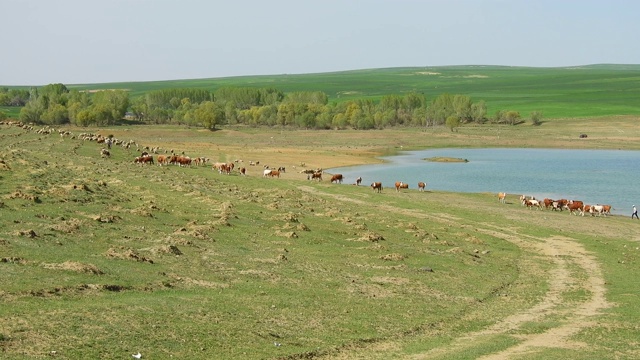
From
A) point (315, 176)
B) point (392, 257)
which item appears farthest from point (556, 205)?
point (392, 257)

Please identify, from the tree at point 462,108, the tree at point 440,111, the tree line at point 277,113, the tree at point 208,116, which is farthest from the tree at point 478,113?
the tree at point 208,116

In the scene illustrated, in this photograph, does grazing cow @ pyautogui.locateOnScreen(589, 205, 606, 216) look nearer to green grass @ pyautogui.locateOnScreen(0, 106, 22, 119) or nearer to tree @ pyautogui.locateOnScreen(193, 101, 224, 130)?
tree @ pyautogui.locateOnScreen(193, 101, 224, 130)

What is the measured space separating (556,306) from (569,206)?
28.9 meters

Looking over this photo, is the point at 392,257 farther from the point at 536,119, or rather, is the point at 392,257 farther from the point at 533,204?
the point at 536,119

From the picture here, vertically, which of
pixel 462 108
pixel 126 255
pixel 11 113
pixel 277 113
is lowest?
pixel 11 113

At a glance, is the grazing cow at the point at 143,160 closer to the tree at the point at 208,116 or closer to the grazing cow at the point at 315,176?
the grazing cow at the point at 315,176

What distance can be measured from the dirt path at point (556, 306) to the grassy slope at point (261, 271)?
255 millimetres

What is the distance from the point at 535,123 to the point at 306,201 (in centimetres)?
11930

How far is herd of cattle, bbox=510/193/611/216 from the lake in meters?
2.61

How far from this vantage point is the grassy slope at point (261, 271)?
1698cm

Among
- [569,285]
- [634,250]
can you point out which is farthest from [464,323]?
[634,250]

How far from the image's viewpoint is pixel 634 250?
3488cm

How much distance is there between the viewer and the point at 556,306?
23.4 meters

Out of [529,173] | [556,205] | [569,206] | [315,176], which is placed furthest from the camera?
[529,173]
